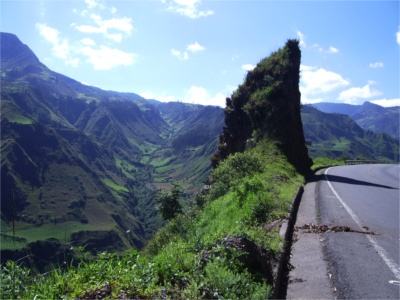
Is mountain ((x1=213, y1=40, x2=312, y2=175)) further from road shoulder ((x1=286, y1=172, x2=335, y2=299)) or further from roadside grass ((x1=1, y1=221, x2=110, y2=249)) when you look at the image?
roadside grass ((x1=1, y1=221, x2=110, y2=249))

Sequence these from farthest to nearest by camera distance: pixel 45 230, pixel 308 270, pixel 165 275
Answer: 1. pixel 45 230
2. pixel 308 270
3. pixel 165 275

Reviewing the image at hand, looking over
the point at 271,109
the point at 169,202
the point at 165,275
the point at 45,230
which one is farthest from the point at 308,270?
the point at 45,230

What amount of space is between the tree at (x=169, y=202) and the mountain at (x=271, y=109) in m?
15.1

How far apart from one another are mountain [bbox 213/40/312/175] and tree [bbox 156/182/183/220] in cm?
1512

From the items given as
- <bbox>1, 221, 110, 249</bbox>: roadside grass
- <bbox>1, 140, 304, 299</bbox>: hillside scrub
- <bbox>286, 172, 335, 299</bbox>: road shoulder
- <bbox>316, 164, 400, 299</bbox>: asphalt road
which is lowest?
<bbox>1, 221, 110, 249</bbox>: roadside grass

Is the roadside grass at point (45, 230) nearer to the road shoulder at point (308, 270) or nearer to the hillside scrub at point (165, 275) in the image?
the road shoulder at point (308, 270)

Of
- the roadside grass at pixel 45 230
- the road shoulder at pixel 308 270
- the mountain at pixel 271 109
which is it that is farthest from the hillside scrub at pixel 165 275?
the roadside grass at pixel 45 230

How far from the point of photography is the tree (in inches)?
497

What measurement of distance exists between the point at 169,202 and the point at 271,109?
1954cm

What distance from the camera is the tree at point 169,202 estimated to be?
41.4ft

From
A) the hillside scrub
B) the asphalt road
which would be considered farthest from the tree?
the hillside scrub

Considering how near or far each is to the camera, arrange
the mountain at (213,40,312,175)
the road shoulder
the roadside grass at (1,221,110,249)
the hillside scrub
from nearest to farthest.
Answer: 1. the hillside scrub
2. the road shoulder
3. the mountain at (213,40,312,175)
4. the roadside grass at (1,221,110,249)

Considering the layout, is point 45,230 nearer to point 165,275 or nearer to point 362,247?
point 362,247

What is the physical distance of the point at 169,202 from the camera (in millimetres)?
12695
